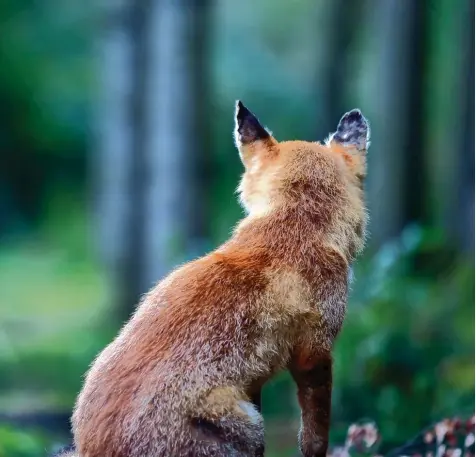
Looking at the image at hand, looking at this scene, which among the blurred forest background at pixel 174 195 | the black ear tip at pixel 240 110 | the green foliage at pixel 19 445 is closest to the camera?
the black ear tip at pixel 240 110

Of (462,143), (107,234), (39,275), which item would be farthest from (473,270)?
(39,275)

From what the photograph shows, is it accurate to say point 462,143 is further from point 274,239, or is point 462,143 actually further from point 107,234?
point 274,239

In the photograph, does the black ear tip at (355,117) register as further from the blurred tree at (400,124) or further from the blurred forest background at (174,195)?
the blurred tree at (400,124)

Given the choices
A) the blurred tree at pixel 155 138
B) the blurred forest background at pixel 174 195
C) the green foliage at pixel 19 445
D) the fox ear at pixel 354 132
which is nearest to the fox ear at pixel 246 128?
the fox ear at pixel 354 132

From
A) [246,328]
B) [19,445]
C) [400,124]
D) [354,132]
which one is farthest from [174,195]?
[246,328]

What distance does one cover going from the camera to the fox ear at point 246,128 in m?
3.22

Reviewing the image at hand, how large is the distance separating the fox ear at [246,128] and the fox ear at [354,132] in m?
0.33

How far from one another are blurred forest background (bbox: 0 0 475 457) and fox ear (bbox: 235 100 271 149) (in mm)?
1365

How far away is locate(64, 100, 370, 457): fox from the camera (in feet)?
9.04

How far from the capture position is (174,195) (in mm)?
7328

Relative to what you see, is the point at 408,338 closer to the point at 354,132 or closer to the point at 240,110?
the point at 354,132

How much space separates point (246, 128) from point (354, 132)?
1.48 ft

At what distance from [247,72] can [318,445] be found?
9.40 m

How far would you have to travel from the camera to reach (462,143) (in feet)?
26.0
